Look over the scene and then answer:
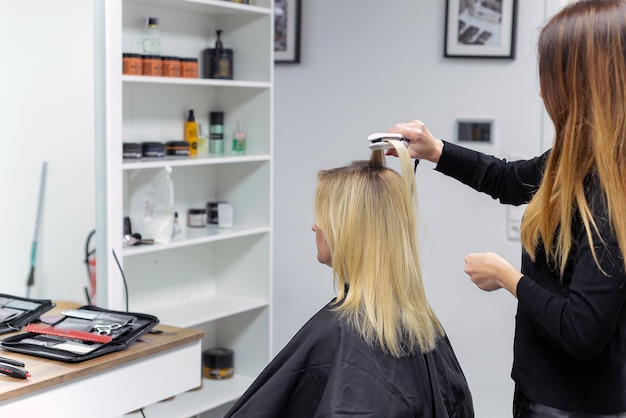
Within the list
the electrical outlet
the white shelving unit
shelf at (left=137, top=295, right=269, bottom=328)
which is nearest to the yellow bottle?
the white shelving unit

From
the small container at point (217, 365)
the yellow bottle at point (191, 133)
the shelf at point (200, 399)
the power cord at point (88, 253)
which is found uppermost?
the yellow bottle at point (191, 133)

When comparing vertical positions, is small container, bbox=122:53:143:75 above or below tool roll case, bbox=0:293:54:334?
above

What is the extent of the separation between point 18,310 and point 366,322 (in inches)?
43.6

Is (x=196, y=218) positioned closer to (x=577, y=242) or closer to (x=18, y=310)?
(x=18, y=310)

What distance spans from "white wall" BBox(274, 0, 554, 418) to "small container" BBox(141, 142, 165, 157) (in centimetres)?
99

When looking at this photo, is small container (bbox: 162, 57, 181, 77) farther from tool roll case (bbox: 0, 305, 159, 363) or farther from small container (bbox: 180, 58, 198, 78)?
tool roll case (bbox: 0, 305, 159, 363)

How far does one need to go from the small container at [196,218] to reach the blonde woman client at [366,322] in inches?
62.9

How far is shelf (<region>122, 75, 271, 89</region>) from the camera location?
2.75 meters

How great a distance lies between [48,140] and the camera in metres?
2.51

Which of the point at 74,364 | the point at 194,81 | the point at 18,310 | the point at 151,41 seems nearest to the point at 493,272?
the point at 74,364

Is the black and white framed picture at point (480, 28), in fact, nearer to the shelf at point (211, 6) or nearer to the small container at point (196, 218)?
the shelf at point (211, 6)

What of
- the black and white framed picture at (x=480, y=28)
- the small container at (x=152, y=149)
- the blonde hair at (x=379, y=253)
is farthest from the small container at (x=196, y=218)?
the blonde hair at (x=379, y=253)

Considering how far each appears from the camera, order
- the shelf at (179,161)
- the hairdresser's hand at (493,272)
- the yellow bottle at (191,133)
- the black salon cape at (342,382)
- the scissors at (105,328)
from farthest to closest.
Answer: the yellow bottle at (191,133), the shelf at (179,161), the scissors at (105,328), the black salon cape at (342,382), the hairdresser's hand at (493,272)

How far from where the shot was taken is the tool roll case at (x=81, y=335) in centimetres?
204
